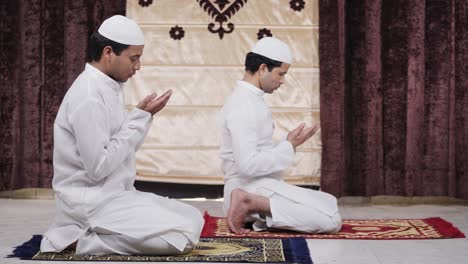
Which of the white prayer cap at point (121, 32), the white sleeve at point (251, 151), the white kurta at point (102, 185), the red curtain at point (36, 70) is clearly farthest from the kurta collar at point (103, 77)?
the red curtain at point (36, 70)

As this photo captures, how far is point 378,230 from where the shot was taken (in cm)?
368

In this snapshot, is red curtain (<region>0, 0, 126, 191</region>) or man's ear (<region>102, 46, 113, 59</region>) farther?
red curtain (<region>0, 0, 126, 191</region>)

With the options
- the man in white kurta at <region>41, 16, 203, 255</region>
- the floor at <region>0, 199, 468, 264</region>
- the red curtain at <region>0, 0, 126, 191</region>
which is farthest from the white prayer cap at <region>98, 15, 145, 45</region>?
the red curtain at <region>0, 0, 126, 191</region>

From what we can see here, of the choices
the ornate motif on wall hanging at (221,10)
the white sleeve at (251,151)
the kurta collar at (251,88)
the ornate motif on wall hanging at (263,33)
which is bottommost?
the white sleeve at (251,151)

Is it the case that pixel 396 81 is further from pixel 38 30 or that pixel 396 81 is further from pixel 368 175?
pixel 38 30

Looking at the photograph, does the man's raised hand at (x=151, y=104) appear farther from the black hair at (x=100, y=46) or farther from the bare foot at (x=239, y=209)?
the bare foot at (x=239, y=209)

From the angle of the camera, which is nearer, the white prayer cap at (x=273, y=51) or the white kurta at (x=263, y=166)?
the white kurta at (x=263, y=166)

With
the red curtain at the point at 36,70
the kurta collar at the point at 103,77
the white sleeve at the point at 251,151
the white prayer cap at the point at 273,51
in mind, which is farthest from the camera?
the red curtain at the point at 36,70

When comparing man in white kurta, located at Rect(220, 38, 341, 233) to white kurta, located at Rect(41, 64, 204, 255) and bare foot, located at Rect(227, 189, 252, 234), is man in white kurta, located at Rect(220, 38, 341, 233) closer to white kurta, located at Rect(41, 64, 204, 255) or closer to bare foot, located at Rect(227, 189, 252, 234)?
bare foot, located at Rect(227, 189, 252, 234)

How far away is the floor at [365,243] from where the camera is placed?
2.96 metres

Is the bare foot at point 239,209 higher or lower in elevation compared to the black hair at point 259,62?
lower

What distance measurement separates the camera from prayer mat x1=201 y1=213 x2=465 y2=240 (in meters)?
3.47

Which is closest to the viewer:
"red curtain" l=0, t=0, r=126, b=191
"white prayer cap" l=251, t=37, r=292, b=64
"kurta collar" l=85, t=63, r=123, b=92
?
"kurta collar" l=85, t=63, r=123, b=92

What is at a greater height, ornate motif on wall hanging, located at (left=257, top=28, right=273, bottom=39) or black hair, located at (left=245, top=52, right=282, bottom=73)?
ornate motif on wall hanging, located at (left=257, top=28, right=273, bottom=39)
